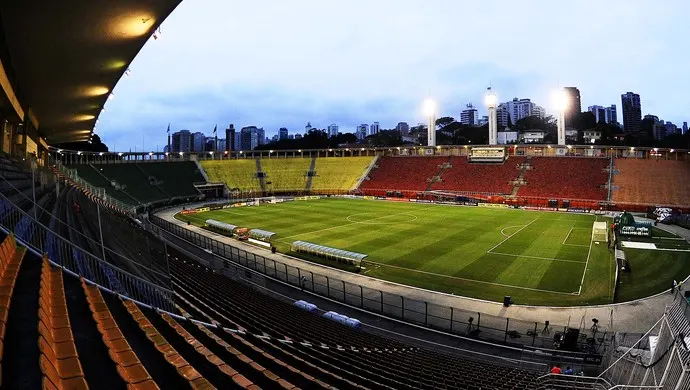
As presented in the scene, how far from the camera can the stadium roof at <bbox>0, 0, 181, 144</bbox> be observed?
12.5 m

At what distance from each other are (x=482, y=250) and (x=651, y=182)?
4235 cm

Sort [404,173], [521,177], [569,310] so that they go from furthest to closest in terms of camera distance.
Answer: [404,173]
[521,177]
[569,310]

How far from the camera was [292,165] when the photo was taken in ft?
286

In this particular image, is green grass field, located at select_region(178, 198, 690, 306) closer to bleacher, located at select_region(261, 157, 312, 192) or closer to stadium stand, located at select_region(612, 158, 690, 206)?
stadium stand, located at select_region(612, 158, 690, 206)

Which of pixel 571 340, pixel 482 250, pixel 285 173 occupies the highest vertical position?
pixel 285 173

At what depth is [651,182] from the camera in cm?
5703

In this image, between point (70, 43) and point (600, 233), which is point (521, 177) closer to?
point (600, 233)

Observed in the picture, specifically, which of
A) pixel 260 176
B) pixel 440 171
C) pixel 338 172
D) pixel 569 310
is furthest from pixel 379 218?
pixel 260 176

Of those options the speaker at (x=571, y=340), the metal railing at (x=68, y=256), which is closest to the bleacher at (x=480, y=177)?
the speaker at (x=571, y=340)

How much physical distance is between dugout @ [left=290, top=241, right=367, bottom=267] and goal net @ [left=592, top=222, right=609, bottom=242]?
19779mm

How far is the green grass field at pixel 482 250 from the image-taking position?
22141mm

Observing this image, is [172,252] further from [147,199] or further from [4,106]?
[147,199]

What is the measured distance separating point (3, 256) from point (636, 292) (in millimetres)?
25514

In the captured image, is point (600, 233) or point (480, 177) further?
point (480, 177)
